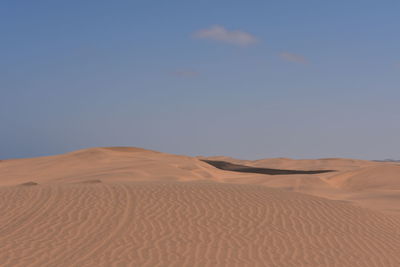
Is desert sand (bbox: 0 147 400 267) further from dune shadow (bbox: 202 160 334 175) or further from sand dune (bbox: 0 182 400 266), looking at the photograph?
dune shadow (bbox: 202 160 334 175)

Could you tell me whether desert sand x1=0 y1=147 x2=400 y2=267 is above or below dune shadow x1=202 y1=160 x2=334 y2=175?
below

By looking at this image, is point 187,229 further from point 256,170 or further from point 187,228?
point 256,170

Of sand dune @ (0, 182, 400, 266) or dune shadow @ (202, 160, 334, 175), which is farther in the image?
dune shadow @ (202, 160, 334, 175)

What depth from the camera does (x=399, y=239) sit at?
10.6m

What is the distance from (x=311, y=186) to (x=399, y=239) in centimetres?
1290

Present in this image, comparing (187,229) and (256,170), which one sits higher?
(256,170)

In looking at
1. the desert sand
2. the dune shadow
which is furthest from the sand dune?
the dune shadow

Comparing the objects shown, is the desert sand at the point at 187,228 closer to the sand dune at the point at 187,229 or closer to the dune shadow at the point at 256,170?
the sand dune at the point at 187,229

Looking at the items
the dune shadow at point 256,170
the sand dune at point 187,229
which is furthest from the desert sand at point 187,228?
the dune shadow at point 256,170

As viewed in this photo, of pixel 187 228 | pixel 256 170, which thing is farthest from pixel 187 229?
pixel 256 170

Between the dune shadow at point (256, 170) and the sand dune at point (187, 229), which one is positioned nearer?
the sand dune at point (187, 229)

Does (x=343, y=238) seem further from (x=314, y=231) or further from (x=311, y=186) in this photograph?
(x=311, y=186)

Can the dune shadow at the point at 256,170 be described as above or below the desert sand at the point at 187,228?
above

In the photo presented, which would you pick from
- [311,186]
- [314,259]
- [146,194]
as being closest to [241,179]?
[311,186]
